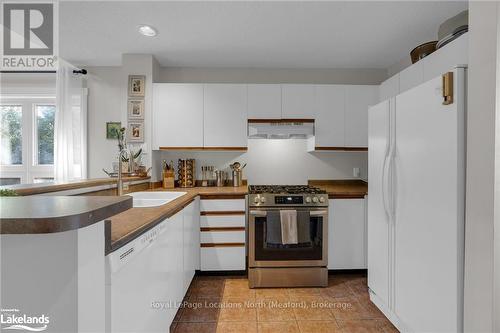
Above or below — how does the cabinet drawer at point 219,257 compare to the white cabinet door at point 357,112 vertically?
below

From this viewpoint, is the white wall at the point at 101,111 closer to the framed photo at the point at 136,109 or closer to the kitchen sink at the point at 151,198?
the framed photo at the point at 136,109

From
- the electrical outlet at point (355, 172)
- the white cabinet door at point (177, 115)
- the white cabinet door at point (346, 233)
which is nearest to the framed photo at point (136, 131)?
the white cabinet door at point (177, 115)

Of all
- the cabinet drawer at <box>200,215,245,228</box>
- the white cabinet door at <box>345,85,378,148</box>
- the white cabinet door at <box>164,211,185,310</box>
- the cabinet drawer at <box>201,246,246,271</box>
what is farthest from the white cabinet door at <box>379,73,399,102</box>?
the white cabinet door at <box>164,211,185,310</box>

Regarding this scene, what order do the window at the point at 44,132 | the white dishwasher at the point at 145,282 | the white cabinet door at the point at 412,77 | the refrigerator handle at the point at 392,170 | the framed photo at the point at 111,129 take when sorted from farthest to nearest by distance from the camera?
the window at the point at 44,132
the framed photo at the point at 111,129
the white cabinet door at the point at 412,77
the refrigerator handle at the point at 392,170
the white dishwasher at the point at 145,282

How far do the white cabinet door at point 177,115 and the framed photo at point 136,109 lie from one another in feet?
0.48

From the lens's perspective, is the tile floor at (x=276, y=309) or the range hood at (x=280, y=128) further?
the range hood at (x=280, y=128)

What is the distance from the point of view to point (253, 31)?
241 centimetres

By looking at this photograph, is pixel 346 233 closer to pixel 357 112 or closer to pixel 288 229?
pixel 288 229

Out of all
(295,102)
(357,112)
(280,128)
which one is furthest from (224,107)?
(357,112)

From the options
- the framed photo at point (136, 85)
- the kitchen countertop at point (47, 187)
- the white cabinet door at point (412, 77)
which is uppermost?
the framed photo at point (136, 85)

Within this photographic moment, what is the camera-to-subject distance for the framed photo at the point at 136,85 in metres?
2.96

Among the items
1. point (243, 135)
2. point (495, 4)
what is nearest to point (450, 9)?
point (495, 4)

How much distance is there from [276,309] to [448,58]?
2.26 m

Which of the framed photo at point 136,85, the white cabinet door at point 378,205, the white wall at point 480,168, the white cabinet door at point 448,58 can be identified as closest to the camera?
the white wall at point 480,168
